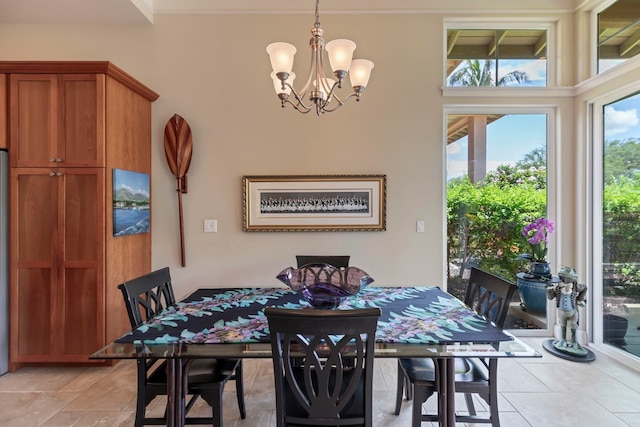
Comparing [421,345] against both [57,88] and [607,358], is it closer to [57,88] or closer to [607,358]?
[607,358]

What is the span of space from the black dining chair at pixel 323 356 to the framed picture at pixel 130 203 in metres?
2.05

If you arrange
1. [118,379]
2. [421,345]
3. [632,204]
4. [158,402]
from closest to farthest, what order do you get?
[421,345] < [158,402] < [118,379] < [632,204]

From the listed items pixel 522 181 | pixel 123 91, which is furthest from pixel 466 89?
pixel 123 91

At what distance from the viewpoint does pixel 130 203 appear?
104 inches

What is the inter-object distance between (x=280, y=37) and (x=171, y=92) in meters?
1.20

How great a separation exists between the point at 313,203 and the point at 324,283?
1312mm

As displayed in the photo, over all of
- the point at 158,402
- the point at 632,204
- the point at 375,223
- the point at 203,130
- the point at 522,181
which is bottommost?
the point at 158,402

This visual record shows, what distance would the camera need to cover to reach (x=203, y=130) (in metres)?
2.97

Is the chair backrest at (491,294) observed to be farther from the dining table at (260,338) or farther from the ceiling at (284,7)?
the ceiling at (284,7)

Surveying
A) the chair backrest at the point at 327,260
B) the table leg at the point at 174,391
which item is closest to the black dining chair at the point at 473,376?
the chair backrest at the point at 327,260

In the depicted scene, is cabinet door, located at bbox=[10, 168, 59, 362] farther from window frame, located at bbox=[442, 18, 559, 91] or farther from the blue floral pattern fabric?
window frame, located at bbox=[442, 18, 559, 91]

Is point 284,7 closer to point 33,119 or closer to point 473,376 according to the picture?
point 33,119

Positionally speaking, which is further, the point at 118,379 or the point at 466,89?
the point at 466,89

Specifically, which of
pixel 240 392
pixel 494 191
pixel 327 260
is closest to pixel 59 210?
pixel 240 392
